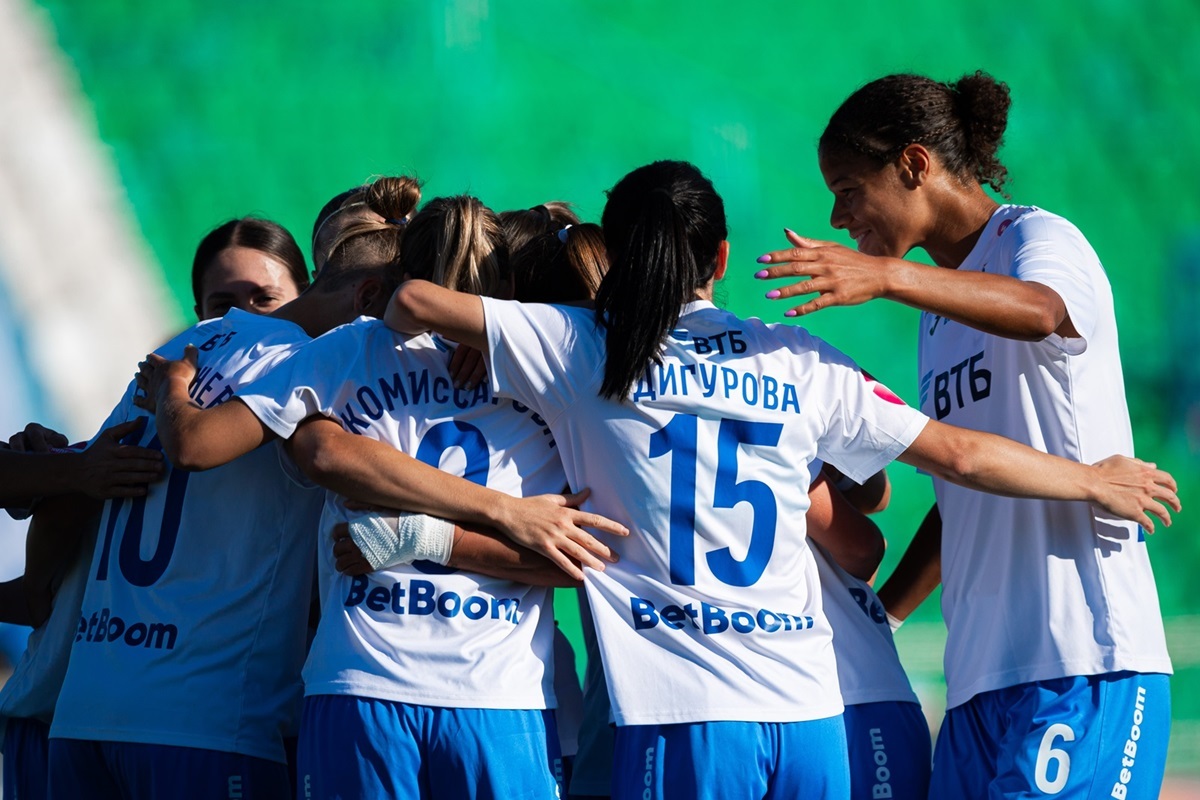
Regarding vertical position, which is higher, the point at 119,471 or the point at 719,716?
the point at 119,471

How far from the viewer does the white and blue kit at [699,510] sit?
6.62 feet

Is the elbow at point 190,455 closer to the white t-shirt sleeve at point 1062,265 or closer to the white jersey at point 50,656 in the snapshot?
the white jersey at point 50,656

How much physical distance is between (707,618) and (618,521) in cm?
23

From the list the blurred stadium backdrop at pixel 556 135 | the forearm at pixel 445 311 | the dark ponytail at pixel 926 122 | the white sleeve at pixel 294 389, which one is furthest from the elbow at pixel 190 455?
the blurred stadium backdrop at pixel 556 135

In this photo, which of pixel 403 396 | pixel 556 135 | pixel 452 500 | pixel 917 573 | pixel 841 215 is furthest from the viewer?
pixel 556 135

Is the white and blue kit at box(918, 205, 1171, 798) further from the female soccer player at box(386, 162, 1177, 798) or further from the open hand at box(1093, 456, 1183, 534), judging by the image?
the female soccer player at box(386, 162, 1177, 798)

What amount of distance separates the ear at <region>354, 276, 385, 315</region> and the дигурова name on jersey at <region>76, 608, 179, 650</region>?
2.44ft

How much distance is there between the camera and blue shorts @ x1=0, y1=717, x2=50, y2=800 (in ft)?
8.52

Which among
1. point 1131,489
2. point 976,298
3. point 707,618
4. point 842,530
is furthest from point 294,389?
point 1131,489

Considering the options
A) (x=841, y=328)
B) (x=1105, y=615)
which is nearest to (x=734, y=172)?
(x=841, y=328)

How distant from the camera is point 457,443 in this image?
86.6 inches

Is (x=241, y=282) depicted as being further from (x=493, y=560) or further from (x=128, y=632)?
(x=493, y=560)

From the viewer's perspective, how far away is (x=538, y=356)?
2.06 meters

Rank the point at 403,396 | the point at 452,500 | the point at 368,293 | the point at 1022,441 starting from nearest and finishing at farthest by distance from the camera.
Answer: the point at 452,500 → the point at 403,396 → the point at 1022,441 → the point at 368,293
